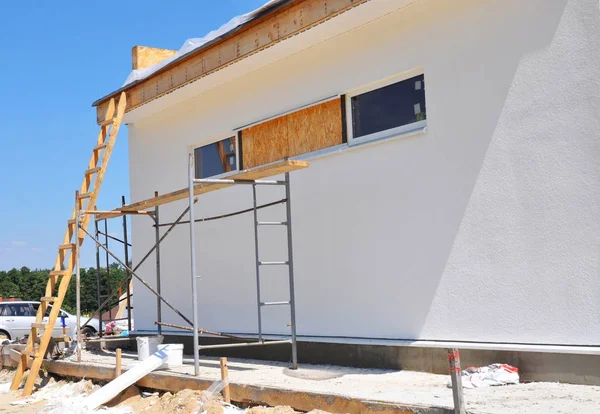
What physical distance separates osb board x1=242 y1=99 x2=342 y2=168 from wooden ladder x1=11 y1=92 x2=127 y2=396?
7.97ft

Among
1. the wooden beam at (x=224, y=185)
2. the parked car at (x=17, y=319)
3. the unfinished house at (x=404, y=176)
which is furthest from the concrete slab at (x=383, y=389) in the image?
the parked car at (x=17, y=319)

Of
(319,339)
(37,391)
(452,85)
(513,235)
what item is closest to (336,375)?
(319,339)

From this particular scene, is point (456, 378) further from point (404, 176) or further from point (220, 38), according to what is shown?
point (220, 38)

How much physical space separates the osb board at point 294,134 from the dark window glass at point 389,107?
32 centimetres

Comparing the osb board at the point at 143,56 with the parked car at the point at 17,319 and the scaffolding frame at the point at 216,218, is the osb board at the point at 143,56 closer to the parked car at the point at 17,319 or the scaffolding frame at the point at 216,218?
the scaffolding frame at the point at 216,218

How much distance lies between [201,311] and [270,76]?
4.05 metres

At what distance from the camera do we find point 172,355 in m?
9.41

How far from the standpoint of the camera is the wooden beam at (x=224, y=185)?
8.29 meters

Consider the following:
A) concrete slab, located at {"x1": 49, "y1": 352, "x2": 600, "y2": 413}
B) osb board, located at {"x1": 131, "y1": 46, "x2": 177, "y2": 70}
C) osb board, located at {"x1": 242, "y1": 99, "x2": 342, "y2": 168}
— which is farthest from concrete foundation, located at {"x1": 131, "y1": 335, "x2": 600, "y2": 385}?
osb board, located at {"x1": 131, "y1": 46, "x2": 177, "y2": 70}

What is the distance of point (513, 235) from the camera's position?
7.14 meters

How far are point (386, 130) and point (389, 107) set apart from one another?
29cm

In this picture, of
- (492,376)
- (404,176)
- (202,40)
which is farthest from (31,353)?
(492,376)

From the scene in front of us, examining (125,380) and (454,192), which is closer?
(454,192)

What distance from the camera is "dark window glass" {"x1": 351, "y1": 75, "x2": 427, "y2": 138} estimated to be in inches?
328
